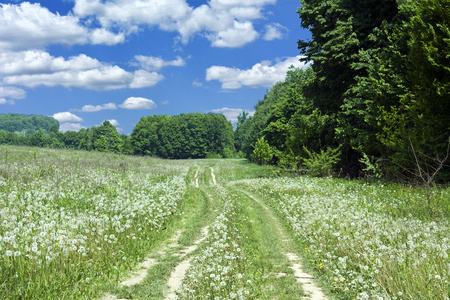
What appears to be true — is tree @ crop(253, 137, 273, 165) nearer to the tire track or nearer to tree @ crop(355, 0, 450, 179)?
tree @ crop(355, 0, 450, 179)

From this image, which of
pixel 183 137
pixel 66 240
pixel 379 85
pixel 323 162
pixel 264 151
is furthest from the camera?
pixel 183 137

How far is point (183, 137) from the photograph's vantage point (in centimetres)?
12838

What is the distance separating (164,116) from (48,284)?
144477 millimetres

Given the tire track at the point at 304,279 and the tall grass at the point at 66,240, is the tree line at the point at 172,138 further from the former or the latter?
the tire track at the point at 304,279

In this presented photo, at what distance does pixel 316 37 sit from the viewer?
27.4 meters

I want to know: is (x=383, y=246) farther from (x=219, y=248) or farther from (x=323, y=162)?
(x=323, y=162)

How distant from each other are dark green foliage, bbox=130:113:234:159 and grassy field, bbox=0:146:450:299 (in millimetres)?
112892

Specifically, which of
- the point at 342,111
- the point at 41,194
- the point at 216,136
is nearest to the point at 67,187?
the point at 41,194

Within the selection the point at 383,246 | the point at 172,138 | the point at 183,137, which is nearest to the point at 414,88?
the point at 383,246

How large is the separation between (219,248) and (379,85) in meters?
16.6

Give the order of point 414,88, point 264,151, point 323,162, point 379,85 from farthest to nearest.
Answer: point 264,151 < point 323,162 < point 379,85 < point 414,88

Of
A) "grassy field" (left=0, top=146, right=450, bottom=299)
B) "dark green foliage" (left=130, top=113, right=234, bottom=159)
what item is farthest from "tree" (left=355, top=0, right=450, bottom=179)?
"dark green foliage" (left=130, top=113, right=234, bottom=159)

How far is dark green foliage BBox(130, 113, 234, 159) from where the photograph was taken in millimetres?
128000

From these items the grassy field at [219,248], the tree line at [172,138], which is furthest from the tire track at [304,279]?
the tree line at [172,138]
